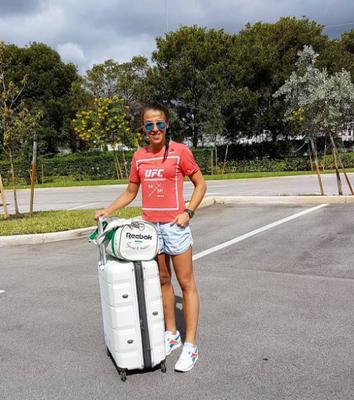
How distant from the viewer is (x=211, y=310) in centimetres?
443

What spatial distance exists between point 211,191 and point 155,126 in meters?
14.3

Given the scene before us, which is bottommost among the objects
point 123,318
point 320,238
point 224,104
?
point 320,238

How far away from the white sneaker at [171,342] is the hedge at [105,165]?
25.7 metres

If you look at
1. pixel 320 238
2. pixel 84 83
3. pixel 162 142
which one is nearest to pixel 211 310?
pixel 162 142

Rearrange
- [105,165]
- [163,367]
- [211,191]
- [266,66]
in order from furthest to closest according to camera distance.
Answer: [266,66] → [105,165] → [211,191] → [163,367]

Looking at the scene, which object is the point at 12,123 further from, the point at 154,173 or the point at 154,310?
the point at 154,310

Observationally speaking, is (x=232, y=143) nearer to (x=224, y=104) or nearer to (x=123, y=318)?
(x=224, y=104)

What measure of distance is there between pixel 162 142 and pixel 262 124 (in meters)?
30.4

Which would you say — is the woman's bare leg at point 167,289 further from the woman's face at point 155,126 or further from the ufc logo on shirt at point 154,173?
the woman's face at point 155,126

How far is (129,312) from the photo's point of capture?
9.93ft

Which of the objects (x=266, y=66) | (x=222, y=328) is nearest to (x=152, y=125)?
(x=222, y=328)

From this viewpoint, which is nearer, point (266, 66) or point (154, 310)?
point (154, 310)

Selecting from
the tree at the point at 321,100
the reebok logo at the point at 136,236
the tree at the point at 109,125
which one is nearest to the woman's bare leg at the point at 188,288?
the reebok logo at the point at 136,236

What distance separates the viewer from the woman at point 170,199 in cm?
319
